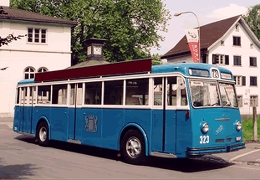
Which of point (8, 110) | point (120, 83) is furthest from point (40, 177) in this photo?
point (8, 110)

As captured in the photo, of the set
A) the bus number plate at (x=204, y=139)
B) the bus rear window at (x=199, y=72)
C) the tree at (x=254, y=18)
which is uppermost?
the tree at (x=254, y=18)

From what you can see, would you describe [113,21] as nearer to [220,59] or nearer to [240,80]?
[220,59]

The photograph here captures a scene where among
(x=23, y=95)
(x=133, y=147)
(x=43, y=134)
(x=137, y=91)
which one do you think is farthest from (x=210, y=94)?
(x=23, y=95)

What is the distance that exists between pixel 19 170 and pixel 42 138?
5924 millimetres

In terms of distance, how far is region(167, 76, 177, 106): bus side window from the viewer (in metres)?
9.95

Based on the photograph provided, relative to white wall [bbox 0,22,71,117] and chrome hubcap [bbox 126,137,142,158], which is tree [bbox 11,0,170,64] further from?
chrome hubcap [bbox 126,137,142,158]

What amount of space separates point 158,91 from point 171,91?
474mm

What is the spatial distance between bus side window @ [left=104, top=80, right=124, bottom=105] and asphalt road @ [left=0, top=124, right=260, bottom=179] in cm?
180

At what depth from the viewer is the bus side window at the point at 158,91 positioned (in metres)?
10.3

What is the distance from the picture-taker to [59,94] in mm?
14484

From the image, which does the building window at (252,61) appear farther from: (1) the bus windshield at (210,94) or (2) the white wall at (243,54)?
(1) the bus windshield at (210,94)

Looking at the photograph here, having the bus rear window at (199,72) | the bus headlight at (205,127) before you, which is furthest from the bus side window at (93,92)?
the bus headlight at (205,127)

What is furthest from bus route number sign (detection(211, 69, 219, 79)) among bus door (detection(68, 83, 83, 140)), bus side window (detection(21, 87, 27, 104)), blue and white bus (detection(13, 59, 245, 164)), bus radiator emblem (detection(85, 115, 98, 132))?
bus side window (detection(21, 87, 27, 104))

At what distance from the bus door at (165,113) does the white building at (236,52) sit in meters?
43.2
